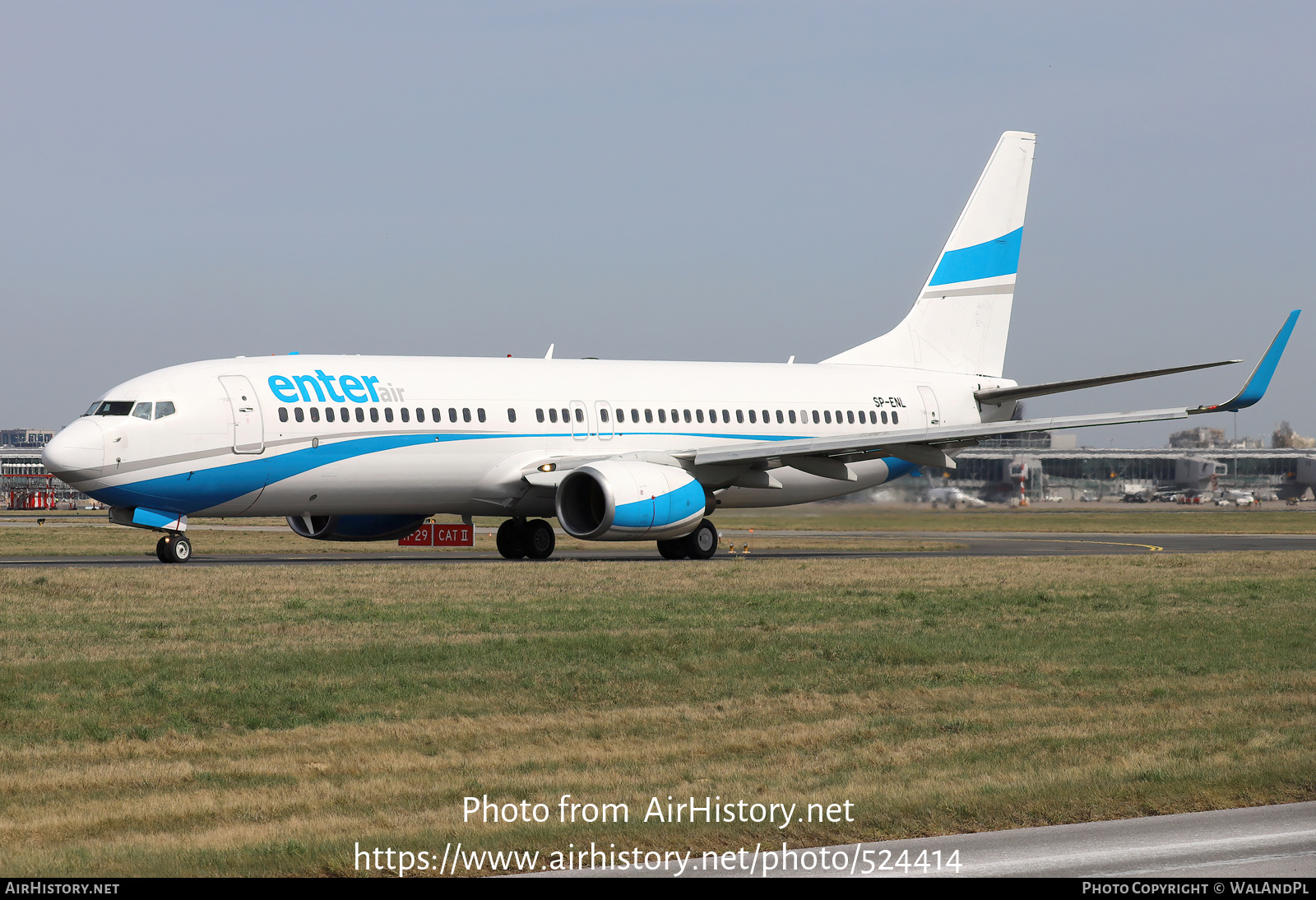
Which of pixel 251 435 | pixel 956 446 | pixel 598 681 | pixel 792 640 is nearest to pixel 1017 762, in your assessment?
pixel 598 681

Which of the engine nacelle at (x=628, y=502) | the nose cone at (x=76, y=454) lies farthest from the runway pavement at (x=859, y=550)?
the nose cone at (x=76, y=454)

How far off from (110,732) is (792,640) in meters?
7.65

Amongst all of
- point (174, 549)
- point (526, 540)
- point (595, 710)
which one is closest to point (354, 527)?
point (526, 540)

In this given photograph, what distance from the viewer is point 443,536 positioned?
35.2 m

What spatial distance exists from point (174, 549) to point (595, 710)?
15.6 meters

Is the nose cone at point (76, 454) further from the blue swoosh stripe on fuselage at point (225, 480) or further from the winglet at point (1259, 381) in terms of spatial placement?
the winglet at point (1259, 381)

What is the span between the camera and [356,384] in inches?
1064

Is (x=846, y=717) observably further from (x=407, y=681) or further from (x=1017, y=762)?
(x=407, y=681)

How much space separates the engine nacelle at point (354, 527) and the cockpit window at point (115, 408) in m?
5.15

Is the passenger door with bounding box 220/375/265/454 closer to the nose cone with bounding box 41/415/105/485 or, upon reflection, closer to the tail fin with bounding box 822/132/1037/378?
the nose cone with bounding box 41/415/105/485

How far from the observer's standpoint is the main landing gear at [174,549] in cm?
2603

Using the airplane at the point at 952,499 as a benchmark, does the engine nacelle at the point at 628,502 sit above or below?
above

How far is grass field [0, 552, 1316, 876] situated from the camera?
8.92 m

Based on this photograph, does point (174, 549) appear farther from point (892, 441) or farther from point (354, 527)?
point (892, 441)
